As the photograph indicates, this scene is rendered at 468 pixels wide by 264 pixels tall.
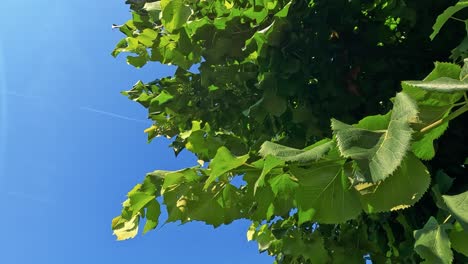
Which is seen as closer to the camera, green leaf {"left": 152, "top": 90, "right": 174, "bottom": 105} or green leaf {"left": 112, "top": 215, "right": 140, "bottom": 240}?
green leaf {"left": 112, "top": 215, "right": 140, "bottom": 240}

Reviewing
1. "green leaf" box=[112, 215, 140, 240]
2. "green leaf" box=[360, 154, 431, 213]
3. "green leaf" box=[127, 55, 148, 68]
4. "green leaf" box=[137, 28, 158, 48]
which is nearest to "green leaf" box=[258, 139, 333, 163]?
"green leaf" box=[360, 154, 431, 213]

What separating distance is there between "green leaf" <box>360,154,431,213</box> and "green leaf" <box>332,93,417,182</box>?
131 millimetres

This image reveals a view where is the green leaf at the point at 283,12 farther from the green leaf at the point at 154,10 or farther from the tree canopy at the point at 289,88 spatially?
the green leaf at the point at 154,10

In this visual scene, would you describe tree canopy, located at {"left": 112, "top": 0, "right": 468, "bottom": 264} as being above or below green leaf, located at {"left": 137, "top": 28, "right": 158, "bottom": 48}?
below

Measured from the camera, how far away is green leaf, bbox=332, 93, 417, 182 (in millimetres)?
1191

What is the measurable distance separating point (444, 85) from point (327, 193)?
0.48 metres

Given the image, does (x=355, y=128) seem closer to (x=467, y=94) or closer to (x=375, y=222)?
(x=467, y=94)

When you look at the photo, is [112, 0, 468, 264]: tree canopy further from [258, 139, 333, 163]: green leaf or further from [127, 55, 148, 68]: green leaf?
[258, 139, 333, 163]: green leaf

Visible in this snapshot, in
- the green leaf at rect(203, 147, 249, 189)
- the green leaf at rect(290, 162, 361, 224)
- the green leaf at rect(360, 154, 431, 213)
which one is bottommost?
the green leaf at rect(360, 154, 431, 213)

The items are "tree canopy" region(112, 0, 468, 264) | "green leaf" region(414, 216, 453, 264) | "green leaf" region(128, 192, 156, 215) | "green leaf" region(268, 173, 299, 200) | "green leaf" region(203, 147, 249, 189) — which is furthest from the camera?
"tree canopy" region(112, 0, 468, 264)

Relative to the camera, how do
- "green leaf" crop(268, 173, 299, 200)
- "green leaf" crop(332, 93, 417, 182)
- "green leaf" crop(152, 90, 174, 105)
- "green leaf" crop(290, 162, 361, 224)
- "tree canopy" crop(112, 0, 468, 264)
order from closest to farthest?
"green leaf" crop(332, 93, 417, 182) < "green leaf" crop(290, 162, 361, 224) < "green leaf" crop(268, 173, 299, 200) < "tree canopy" crop(112, 0, 468, 264) < "green leaf" crop(152, 90, 174, 105)

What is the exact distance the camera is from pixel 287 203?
1.86m

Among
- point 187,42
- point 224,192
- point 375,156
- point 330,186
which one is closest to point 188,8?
point 187,42

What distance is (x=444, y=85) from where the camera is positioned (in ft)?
4.19
